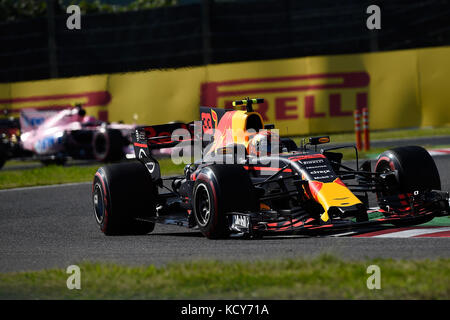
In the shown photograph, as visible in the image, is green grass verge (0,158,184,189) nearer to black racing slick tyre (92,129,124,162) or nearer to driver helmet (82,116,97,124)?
black racing slick tyre (92,129,124,162)

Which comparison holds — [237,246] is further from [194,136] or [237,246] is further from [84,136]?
[84,136]

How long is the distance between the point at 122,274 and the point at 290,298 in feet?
5.30

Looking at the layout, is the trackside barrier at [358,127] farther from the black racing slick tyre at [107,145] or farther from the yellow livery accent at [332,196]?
the yellow livery accent at [332,196]

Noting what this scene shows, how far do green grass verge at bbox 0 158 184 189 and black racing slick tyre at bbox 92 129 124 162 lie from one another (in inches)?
42.3

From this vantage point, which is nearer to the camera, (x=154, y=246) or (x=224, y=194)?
(x=224, y=194)

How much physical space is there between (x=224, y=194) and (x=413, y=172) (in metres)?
2.11

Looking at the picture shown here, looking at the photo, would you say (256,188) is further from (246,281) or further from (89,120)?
(89,120)

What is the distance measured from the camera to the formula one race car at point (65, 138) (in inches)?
810

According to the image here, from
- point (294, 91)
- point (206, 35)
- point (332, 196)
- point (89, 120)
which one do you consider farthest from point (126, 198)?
point (206, 35)

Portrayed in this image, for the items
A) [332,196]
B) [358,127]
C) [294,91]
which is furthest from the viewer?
[294,91]

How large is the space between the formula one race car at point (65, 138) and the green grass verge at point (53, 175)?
1.25 meters

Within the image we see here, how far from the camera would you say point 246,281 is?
6504mm

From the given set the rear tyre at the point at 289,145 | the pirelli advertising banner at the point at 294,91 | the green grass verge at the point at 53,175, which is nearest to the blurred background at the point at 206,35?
the pirelli advertising banner at the point at 294,91

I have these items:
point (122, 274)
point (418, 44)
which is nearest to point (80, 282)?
point (122, 274)
